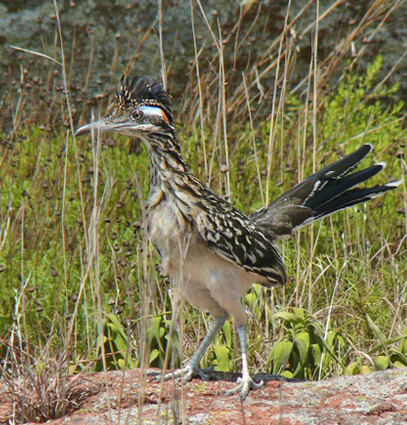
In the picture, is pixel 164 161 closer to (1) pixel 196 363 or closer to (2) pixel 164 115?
(2) pixel 164 115

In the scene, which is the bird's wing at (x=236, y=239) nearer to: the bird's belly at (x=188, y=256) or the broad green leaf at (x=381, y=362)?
the bird's belly at (x=188, y=256)

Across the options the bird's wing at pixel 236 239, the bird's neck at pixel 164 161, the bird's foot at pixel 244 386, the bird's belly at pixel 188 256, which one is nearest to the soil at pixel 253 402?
the bird's foot at pixel 244 386

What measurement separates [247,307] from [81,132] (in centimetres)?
187

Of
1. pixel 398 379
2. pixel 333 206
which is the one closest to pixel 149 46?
pixel 333 206

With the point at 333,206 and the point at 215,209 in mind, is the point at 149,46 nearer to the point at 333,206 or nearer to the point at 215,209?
the point at 333,206

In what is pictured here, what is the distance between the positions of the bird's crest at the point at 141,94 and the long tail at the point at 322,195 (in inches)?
46.1

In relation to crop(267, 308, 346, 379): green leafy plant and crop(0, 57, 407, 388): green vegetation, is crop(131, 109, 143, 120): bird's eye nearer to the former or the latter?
crop(0, 57, 407, 388): green vegetation

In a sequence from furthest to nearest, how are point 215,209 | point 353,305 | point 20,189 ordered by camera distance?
point 20,189, point 353,305, point 215,209

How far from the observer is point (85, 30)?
7.49 metres

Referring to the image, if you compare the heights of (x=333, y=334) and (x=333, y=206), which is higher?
(x=333, y=206)

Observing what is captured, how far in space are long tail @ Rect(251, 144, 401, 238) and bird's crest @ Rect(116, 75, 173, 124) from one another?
3.84ft

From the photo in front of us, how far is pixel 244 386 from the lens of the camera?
13.0ft

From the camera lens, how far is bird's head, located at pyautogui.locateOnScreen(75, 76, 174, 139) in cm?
411

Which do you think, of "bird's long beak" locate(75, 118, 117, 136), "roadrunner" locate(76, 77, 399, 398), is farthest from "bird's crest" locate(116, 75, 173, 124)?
"bird's long beak" locate(75, 118, 117, 136)
